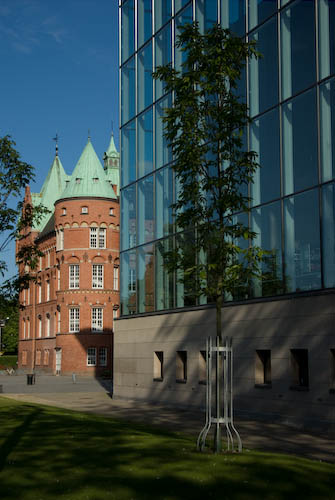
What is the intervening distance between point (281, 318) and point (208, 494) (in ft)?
39.9

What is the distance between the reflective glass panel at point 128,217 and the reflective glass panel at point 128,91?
12.8 ft

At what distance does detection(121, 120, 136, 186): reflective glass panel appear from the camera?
34.8 m

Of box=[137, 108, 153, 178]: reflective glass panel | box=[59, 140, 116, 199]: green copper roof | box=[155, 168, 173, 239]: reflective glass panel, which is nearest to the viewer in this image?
box=[155, 168, 173, 239]: reflective glass panel

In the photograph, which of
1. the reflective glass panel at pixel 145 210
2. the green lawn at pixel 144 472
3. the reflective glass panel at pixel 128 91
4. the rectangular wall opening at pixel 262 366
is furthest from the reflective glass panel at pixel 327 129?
the reflective glass panel at pixel 128 91

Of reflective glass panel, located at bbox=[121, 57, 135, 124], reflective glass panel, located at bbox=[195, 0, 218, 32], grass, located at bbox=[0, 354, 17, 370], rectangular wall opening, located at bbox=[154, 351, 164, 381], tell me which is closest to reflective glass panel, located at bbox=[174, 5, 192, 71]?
reflective glass panel, located at bbox=[195, 0, 218, 32]

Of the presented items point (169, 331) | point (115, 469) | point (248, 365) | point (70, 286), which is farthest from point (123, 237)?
point (70, 286)

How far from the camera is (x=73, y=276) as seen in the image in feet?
235

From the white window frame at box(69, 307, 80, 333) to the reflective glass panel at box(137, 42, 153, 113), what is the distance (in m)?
39.9

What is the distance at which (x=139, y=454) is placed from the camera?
44.1 ft

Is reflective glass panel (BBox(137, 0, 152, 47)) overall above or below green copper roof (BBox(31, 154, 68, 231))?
below

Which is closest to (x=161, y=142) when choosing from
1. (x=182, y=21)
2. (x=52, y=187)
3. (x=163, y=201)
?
(x=163, y=201)

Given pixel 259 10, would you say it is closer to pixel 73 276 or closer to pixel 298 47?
pixel 298 47

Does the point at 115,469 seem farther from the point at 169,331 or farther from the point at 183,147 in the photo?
the point at 169,331

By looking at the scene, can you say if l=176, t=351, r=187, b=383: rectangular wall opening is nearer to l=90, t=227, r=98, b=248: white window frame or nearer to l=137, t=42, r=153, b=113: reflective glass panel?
l=137, t=42, r=153, b=113: reflective glass panel
